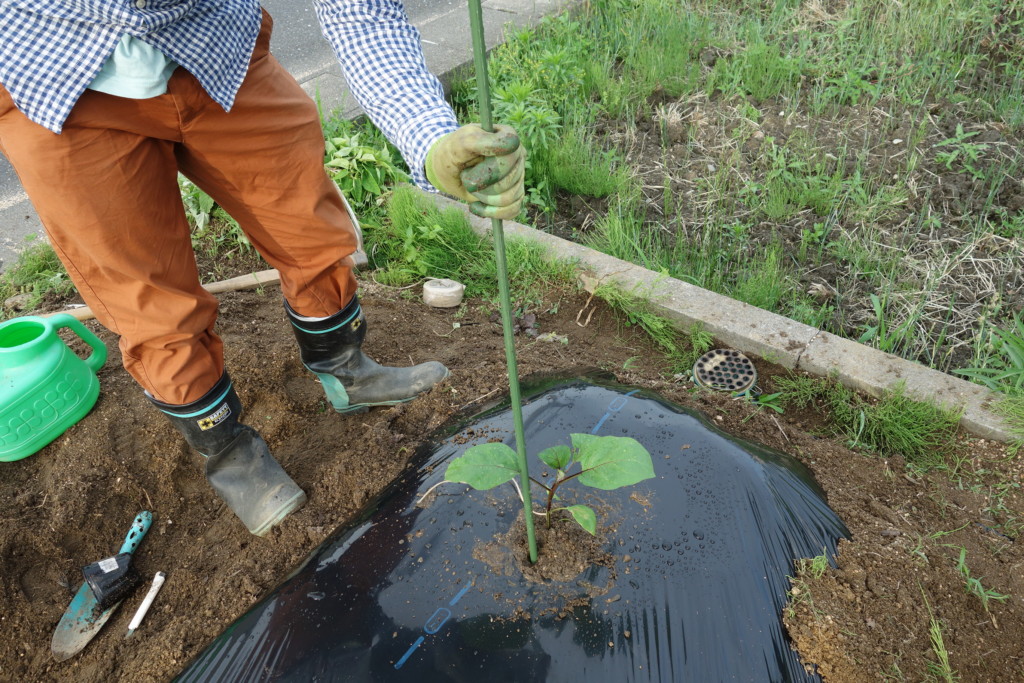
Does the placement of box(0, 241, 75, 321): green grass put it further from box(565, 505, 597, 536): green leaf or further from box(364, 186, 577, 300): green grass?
box(565, 505, 597, 536): green leaf

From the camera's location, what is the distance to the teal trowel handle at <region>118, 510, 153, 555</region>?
1.80 metres

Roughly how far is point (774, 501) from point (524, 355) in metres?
0.98

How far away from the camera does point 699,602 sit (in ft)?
4.27

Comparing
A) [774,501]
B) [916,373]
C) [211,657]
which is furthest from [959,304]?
[211,657]

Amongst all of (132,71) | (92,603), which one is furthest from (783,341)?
(92,603)

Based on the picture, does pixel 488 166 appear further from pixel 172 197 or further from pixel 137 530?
pixel 137 530

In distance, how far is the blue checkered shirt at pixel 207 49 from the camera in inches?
49.4

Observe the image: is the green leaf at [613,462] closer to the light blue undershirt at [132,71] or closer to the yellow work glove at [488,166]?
the yellow work glove at [488,166]

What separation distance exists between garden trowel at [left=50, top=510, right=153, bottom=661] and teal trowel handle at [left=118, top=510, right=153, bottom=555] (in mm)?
56

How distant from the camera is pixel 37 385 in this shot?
6.31 feet

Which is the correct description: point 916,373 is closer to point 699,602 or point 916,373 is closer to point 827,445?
point 827,445

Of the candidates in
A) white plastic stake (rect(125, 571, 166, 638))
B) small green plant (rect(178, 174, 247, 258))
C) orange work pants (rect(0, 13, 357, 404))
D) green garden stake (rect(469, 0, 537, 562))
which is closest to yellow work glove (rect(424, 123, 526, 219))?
green garden stake (rect(469, 0, 537, 562))

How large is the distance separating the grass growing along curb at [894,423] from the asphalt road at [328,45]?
270cm

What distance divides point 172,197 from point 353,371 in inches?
29.9
